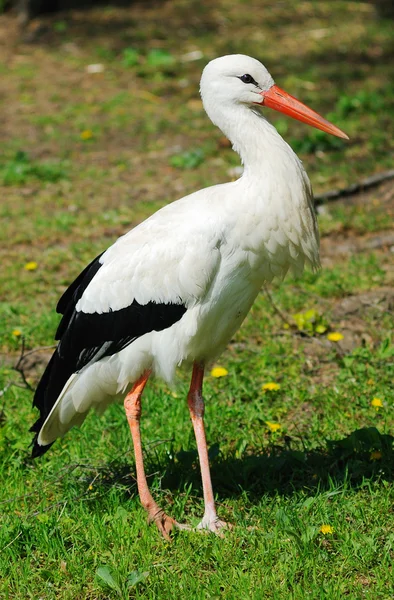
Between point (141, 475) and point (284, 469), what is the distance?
27.3 inches

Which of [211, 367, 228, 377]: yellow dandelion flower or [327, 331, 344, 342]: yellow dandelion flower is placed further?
[327, 331, 344, 342]: yellow dandelion flower

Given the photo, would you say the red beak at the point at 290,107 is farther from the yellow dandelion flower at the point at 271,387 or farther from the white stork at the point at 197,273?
the yellow dandelion flower at the point at 271,387

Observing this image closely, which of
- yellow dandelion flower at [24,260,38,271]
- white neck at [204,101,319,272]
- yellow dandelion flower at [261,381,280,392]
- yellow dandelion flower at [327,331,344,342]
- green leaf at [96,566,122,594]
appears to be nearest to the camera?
green leaf at [96,566,122,594]

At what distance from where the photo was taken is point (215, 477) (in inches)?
164

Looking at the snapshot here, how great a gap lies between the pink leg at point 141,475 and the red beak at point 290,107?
52.2 inches

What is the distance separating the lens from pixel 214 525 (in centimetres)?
375

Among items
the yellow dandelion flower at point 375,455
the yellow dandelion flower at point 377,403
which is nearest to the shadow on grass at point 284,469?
the yellow dandelion flower at point 375,455

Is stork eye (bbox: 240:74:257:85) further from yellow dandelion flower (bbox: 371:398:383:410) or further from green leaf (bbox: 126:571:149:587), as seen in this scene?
green leaf (bbox: 126:571:149:587)

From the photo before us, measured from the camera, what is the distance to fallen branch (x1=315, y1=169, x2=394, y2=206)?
7.01 metres

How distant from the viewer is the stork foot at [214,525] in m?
3.70

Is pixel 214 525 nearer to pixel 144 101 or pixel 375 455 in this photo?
pixel 375 455

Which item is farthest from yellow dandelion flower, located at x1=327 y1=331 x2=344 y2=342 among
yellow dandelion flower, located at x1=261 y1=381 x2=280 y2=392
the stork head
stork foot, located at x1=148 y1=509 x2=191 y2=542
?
stork foot, located at x1=148 y1=509 x2=191 y2=542

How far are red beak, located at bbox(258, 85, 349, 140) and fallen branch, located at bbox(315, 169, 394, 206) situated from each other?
3.14 meters

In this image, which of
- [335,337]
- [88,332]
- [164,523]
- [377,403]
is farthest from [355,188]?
[164,523]
